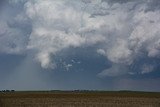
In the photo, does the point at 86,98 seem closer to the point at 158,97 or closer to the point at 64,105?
the point at 64,105

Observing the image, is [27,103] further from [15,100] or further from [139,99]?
[139,99]

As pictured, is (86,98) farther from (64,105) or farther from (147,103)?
(147,103)

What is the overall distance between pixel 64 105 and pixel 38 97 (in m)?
3.42

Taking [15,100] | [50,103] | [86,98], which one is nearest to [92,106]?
[86,98]

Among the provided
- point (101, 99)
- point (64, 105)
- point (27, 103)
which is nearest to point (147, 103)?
point (101, 99)

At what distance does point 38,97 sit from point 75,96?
438 cm

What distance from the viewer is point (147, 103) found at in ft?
183

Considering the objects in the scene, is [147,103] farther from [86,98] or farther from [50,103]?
[50,103]

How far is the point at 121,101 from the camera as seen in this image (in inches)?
2244

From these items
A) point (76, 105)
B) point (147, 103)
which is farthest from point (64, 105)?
point (147, 103)

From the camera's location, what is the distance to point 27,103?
184ft

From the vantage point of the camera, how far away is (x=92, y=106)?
55906mm

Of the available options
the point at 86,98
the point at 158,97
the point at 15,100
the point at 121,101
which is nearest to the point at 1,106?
the point at 15,100

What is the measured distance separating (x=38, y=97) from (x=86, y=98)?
5.64 meters
